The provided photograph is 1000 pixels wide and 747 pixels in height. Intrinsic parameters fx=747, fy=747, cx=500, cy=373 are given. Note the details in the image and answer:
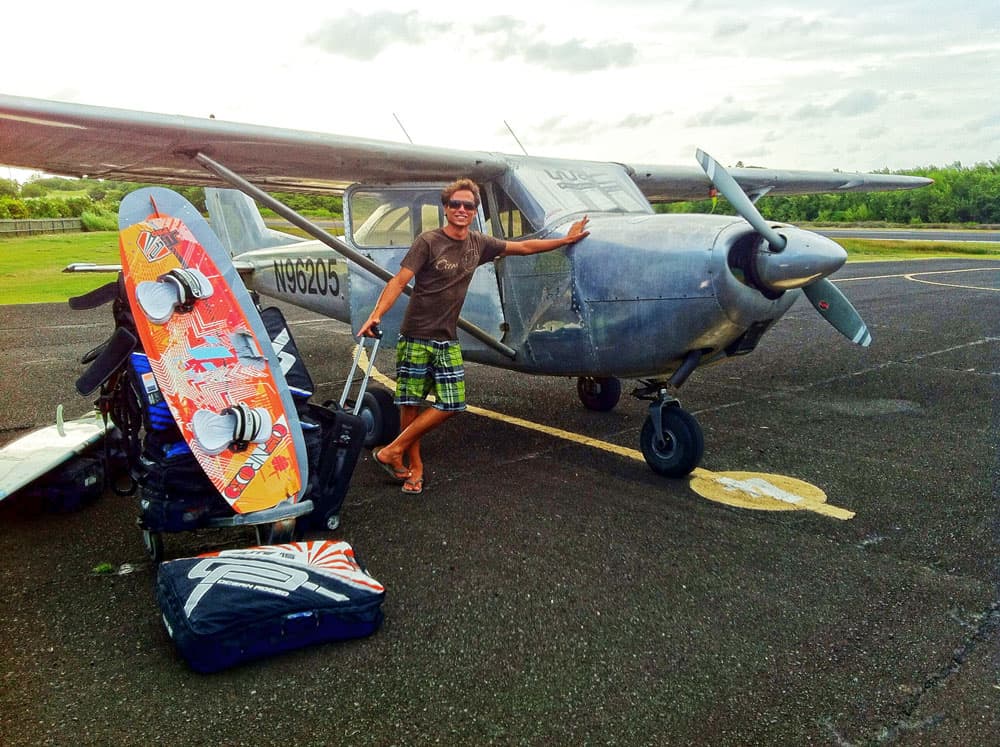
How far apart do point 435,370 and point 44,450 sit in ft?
8.07

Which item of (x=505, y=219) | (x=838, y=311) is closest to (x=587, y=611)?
(x=838, y=311)

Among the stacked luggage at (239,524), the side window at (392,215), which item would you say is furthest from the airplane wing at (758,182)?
the stacked luggage at (239,524)

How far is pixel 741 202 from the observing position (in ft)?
14.6

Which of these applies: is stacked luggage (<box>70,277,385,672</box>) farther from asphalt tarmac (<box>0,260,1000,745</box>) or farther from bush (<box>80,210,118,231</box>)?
bush (<box>80,210,118,231</box>)

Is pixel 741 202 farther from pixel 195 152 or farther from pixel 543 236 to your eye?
pixel 195 152

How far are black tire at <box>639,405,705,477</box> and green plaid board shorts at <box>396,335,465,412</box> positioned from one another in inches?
53.3

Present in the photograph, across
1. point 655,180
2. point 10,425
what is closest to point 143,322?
point 10,425

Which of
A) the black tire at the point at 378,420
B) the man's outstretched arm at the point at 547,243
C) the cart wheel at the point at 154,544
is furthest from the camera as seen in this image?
the black tire at the point at 378,420

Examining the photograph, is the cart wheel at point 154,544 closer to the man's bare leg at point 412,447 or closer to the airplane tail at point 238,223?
the man's bare leg at point 412,447

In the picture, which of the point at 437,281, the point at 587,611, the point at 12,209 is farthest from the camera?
the point at 12,209

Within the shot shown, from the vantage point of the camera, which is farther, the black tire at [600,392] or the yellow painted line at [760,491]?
the black tire at [600,392]

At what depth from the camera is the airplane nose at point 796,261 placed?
4.30 metres

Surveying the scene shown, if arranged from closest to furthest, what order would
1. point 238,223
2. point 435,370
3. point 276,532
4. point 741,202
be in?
point 276,532 → point 741,202 → point 435,370 → point 238,223

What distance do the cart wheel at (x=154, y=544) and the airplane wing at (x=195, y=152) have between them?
253 centimetres
